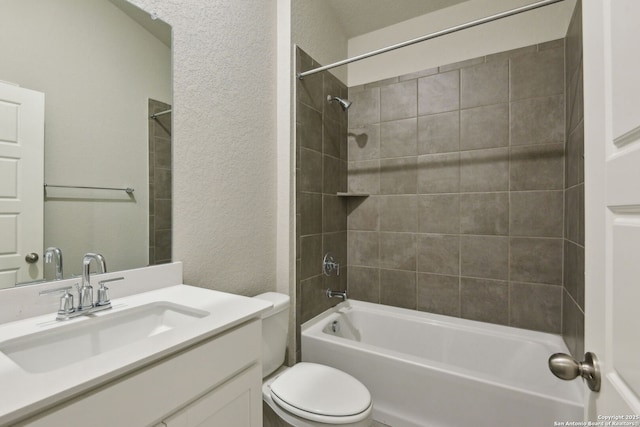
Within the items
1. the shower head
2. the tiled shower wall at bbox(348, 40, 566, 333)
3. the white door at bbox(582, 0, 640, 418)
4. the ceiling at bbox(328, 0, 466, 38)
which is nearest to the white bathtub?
Result: the tiled shower wall at bbox(348, 40, 566, 333)

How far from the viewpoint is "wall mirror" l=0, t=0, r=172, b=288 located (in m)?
0.88

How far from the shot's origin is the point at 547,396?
4.04 feet

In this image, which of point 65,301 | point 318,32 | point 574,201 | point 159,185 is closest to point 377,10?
point 318,32

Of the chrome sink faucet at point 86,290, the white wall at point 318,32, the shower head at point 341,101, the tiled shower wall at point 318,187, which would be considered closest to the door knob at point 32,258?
the chrome sink faucet at point 86,290

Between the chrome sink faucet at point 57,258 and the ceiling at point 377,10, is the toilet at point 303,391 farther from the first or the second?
the ceiling at point 377,10

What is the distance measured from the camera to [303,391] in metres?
1.36

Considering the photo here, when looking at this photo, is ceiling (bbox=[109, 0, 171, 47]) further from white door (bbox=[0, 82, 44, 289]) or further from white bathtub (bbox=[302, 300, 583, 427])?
white bathtub (bbox=[302, 300, 583, 427])

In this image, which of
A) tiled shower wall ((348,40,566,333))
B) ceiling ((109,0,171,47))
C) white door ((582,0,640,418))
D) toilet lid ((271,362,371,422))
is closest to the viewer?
white door ((582,0,640,418))

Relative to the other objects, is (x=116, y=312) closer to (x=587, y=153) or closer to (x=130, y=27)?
(x=130, y=27)

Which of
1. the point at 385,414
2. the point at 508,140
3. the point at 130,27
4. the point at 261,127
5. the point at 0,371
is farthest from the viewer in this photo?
the point at 508,140

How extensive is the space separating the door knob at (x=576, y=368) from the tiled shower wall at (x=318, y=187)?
1.40m

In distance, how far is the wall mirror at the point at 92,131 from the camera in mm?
884

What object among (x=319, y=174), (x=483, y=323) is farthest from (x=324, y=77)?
(x=483, y=323)

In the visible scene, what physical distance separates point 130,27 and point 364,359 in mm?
1877
